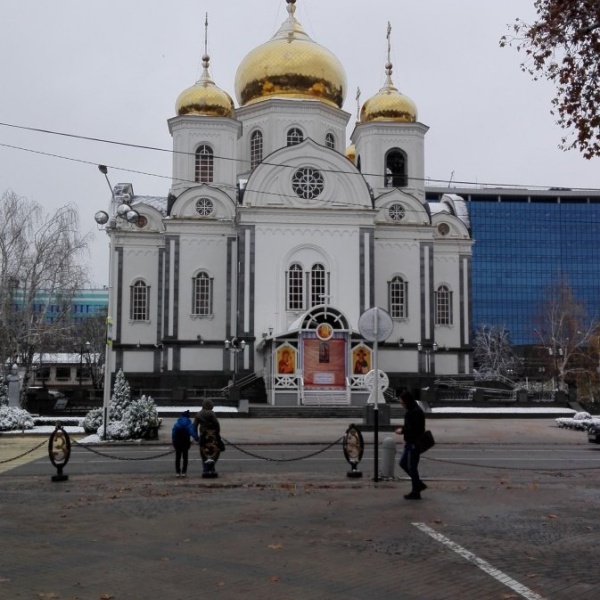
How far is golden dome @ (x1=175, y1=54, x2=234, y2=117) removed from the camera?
163ft

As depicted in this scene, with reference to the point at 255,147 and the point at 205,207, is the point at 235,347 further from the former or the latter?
the point at 255,147

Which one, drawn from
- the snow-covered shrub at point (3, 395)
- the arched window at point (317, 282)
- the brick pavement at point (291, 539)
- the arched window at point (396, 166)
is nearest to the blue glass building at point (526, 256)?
the arched window at point (396, 166)

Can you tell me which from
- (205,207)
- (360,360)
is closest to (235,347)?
(360,360)

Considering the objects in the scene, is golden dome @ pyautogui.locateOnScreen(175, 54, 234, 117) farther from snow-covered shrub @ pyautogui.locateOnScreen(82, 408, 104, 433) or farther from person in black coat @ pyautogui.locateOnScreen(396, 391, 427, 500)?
person in black coat @ pyautogui.locateOnScreen(396, 391, 427, 500)

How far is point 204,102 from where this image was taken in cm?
4984

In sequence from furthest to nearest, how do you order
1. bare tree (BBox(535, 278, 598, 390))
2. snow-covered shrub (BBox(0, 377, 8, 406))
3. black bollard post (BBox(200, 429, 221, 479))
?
1. bare tree (BBox(535, 278, 598, 390))
2. snow-covered shrub (BBox(0, 377, 8, 406))
3. black bollard post (BBox(200, 429, 221, 479))

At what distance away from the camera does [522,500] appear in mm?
12703

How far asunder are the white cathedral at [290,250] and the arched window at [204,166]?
62mm

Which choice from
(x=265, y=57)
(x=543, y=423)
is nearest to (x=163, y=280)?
(x=265, y=57)

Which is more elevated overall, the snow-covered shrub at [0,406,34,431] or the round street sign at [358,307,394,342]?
the round street sign at [358,307,394,342]

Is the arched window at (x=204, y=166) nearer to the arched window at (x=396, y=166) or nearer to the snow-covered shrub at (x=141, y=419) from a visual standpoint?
the arched window at (x=396, y=166)

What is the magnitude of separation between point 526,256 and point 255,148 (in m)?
67.9

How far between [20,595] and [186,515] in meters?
4.09

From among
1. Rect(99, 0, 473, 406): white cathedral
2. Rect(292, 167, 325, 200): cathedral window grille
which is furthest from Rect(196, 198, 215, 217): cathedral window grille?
Rect(292, 167, 325, 200): cathedral window grille
